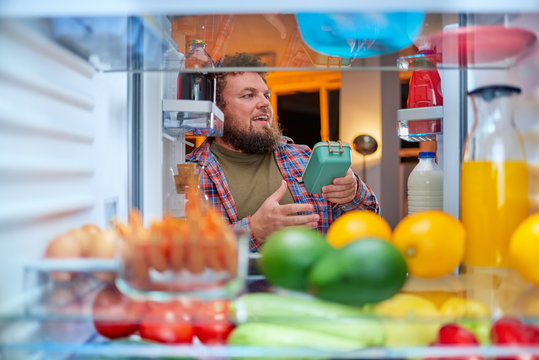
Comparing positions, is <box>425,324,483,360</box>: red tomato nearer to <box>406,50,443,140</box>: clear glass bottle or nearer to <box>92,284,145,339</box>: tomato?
<box>92,284,145,339</box>: tomato

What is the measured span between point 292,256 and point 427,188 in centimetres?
65

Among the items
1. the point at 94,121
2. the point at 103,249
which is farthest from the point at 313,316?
the point at 94,121

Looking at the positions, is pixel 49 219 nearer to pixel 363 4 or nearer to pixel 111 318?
pixel 111 318

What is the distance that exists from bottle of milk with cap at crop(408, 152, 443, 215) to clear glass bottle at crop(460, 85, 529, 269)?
0.44m

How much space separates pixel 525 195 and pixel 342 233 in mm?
268

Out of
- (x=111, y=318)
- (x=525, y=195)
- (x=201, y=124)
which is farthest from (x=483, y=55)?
(x=201, y=124)

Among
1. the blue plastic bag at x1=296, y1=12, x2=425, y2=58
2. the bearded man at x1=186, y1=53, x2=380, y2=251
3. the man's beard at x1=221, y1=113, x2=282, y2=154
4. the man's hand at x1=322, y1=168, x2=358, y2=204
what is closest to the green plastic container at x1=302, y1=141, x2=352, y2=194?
the blue plastic bag at x1=296, y1=12, x2=425, y2=58

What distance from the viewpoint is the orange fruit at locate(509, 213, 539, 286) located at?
62 centimetres

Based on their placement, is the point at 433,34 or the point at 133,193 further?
the point at 133,193

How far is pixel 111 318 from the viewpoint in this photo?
1.94ft

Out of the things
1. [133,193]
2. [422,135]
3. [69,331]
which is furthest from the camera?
[422,135]

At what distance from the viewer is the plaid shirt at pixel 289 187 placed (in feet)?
6.58

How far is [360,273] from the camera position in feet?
1.84

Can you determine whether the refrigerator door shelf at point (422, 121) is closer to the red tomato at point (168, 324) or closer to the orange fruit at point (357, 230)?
the orange fruit at point (357, 230)
